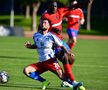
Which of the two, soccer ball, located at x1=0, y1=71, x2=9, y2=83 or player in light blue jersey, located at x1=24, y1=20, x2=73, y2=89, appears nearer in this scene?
player in light blue jersey, located at x1=24, y1=20, x2=73, y2=89

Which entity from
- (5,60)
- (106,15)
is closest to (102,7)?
(106,15)

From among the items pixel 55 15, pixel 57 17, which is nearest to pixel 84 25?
pixel 57 17

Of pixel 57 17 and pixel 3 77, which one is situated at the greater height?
pixel 57 17

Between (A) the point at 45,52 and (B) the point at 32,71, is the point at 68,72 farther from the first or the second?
(B) the point at 32,71

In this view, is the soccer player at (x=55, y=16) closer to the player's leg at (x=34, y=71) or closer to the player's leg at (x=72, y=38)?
the player's leg at (x=34, y=71)

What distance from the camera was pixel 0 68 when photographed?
17.0 metres

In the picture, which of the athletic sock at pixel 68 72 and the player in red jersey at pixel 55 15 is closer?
the athletic sock at pixel 68 72

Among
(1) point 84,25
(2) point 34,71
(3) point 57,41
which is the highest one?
(3) point 57,41

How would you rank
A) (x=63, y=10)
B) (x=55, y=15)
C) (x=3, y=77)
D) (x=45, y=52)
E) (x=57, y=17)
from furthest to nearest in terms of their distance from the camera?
(x=57, y=17) → (x=55, y=15) → (x=63, y=10) → (x=3, y=77) → (x=45, y=52)

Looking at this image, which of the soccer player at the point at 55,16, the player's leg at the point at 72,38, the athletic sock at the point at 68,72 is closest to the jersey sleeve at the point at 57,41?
the athletic sock at the point at 68,72

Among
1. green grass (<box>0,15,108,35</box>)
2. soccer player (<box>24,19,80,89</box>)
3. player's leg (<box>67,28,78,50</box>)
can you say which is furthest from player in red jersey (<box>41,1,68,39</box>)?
green grass (<box>0,15,108,35</box>)

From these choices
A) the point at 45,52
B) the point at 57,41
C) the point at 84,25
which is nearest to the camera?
the point at 57,41

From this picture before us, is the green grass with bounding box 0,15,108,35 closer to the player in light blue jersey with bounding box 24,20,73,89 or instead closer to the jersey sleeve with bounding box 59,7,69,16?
the jersey sleeve with bounding box 59,7,69,16

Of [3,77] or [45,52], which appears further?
[3,77]
